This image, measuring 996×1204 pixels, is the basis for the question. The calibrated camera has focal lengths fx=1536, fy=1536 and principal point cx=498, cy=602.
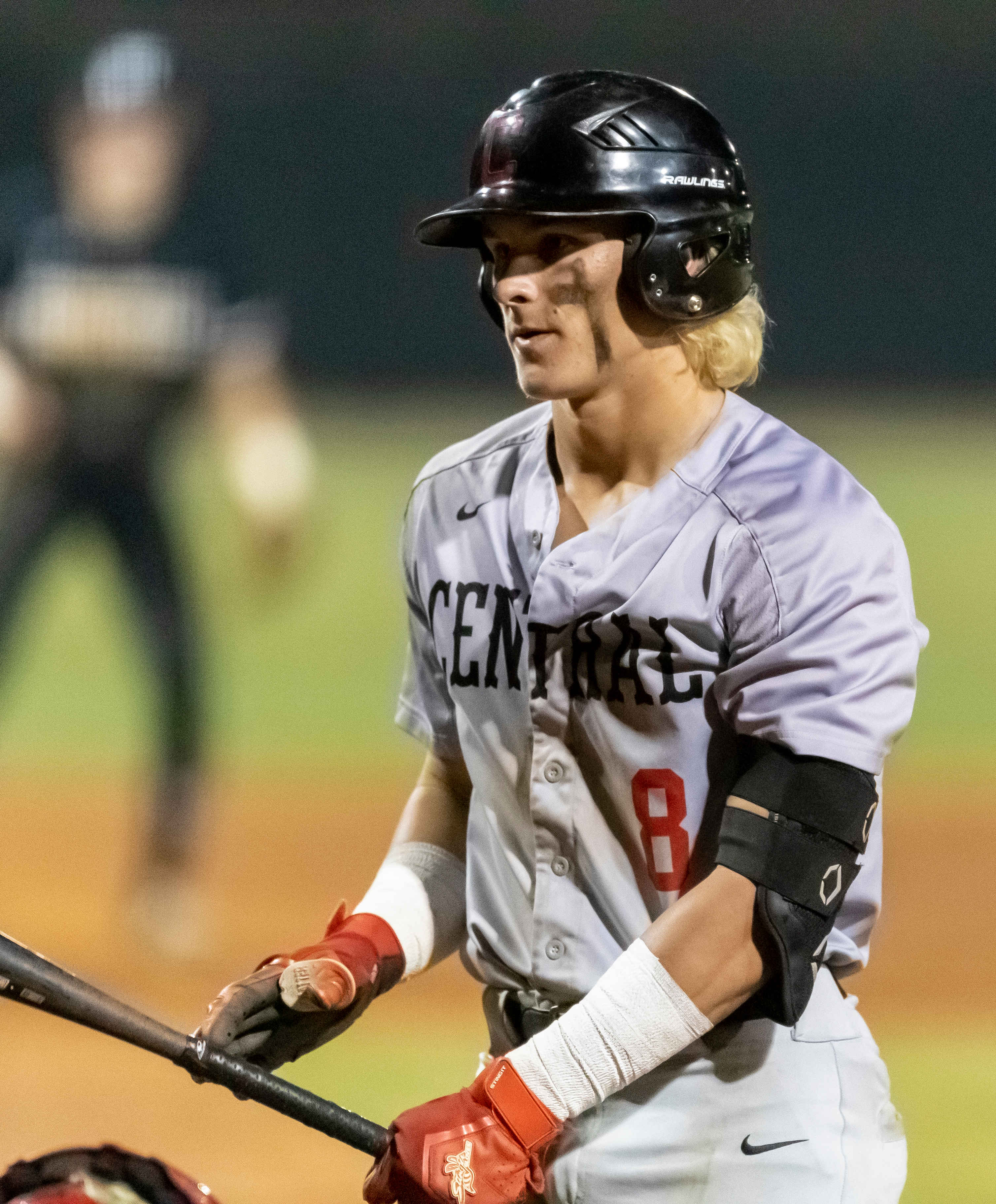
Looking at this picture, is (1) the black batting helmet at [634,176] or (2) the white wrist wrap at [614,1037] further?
(1) the black batting helmet at [634,176]

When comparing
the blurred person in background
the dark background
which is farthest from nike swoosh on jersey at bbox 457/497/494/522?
the dark background

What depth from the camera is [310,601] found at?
12508mm

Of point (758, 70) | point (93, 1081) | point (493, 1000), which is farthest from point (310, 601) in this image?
point (493, 1000)

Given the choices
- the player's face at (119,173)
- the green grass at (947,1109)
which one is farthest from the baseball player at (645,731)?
the player's face at (119,173)

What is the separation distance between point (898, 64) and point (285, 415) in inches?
414

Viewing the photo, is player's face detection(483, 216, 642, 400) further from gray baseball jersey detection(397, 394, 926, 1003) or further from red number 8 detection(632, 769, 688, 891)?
red number 8 detection(632, 769, 688, 891)

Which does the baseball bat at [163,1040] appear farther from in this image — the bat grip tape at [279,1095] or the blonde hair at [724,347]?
the blonde hair at [724,347]

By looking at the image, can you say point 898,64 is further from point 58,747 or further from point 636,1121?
point 636,1121

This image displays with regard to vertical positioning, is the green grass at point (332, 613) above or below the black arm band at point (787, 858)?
below

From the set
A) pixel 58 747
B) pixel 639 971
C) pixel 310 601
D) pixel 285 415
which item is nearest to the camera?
pixel 639 971

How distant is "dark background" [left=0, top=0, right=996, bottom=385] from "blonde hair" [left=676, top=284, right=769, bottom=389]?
12.7 m

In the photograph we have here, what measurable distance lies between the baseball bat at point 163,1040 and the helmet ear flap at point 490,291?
1035mm

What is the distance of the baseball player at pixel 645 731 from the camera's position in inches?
71.9

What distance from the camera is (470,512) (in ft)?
7.24
